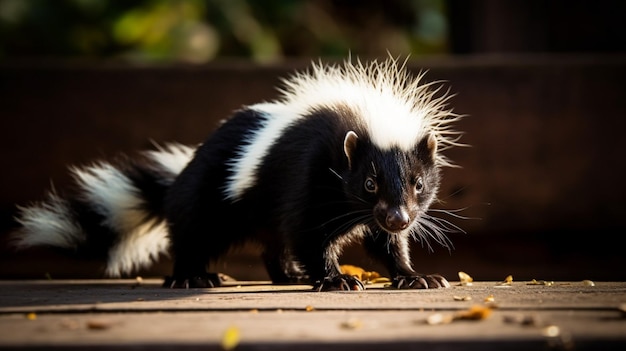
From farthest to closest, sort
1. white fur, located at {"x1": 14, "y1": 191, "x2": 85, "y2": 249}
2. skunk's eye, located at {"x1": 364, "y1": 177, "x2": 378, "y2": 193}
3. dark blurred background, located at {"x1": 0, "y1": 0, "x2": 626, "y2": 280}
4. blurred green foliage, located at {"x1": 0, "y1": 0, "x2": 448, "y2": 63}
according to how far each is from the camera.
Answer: blurred green foliage, located at {"x1": 0, "y1": 0, "x2": 448, "y2": 63}, dark blurred background, located at {"x1": 0, "y1": 0, "x2": 626, "y2": 280}, white fur, located at {"x1": 14, "y1": 191, "x2": 85, "y2": 249}, skunk's eye, located at {"x1": 364, "y1": 177, "x2": 378, "y2": 193}

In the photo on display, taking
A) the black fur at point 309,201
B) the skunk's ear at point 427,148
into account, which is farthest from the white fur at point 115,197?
the skunk's ear at point 427,148

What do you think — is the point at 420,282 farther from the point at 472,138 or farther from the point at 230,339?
the point at 472,138

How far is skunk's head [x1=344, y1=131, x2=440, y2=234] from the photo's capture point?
17.4ft

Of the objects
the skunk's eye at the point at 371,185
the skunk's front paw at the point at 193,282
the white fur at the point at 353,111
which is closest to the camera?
the skunk's eye at the point at 371,185

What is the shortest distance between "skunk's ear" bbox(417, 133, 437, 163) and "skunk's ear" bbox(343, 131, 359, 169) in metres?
0.36

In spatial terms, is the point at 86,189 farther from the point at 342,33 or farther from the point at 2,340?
the point at 342,33

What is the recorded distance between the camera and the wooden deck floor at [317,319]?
3.39m

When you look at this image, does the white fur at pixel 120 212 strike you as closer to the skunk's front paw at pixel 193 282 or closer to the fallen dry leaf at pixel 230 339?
the skunk's front paw at pixel 193 282

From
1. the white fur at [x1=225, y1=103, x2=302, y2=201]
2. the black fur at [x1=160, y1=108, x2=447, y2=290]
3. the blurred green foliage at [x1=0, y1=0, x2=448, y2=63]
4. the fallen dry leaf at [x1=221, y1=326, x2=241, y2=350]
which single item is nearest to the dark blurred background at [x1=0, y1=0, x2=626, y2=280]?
the black fur at [x1=160, y1=108, x2=447, y2=290]

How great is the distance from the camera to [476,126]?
8.22m

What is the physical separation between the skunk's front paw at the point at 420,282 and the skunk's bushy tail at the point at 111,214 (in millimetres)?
1548

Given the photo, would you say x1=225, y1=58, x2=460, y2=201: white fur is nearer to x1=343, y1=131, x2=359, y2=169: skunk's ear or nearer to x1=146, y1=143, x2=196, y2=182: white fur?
x1=343, y1=131, x2=359, y2=169: skunk's ear

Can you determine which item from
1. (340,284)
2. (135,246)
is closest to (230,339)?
(340,284)

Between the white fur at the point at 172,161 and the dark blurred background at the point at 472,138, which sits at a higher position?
the dark blurred background at the point at 472,138
